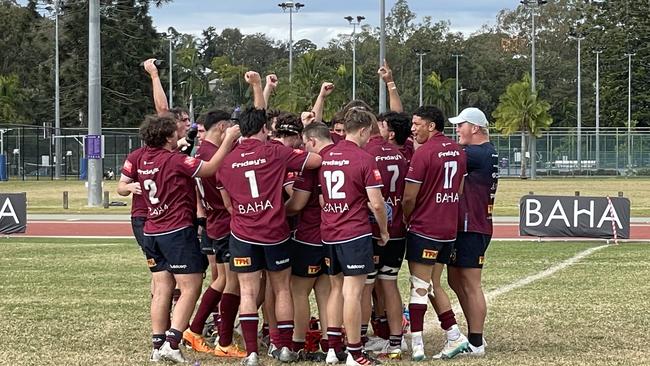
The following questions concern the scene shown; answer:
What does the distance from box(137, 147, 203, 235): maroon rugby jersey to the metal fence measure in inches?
2270

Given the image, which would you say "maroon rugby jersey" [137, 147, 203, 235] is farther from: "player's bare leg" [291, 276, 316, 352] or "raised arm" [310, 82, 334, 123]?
"raised arm" [310, 82, 334, 123]

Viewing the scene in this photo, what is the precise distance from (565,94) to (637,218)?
258ft

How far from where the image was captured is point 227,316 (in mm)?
9328

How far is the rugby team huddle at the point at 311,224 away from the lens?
866 cm

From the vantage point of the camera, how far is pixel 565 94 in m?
105

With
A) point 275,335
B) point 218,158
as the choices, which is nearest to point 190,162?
point 218,158

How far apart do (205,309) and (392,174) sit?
2268 mm

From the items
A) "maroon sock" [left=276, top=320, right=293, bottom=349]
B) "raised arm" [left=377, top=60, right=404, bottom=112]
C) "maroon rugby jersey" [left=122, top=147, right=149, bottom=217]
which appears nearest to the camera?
"maroon sock" [left=276, top=320, right=293, bottom=349]

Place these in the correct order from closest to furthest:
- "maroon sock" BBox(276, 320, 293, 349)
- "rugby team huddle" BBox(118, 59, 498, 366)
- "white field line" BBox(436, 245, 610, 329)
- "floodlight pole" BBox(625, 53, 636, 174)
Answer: "rugby team huddle" BBox(118, 59, 498, 366), "maroon sock" BBox(276, 320, 293, 349), "white field line" BBox(436, 245, 610, 329), "floodlight pole" BBox(625, 53, 636, 174)

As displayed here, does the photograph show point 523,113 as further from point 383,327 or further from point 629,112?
point 383,327

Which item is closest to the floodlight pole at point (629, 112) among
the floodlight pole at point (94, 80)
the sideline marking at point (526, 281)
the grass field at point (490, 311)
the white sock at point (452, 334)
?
the floodlight pole at point (94, 80)

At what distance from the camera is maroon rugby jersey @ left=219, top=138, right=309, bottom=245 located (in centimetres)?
866

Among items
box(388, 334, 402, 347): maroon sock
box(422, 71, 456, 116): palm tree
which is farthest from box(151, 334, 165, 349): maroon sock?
box(422, 71, 456, 116): palm tree

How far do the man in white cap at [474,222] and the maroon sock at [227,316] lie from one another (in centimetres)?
208
